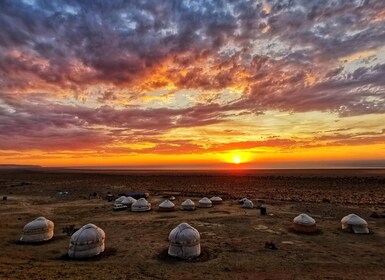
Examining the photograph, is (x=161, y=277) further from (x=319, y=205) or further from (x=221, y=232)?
(x=319, y=205)

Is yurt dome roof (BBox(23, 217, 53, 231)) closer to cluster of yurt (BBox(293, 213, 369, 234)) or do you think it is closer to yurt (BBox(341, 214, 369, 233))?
cluster of yurt (BBox(293, 213, 369, 234))

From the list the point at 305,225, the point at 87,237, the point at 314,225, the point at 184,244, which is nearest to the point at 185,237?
the point at 184,244

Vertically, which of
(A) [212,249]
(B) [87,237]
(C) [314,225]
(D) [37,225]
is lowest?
(A) [212,249]

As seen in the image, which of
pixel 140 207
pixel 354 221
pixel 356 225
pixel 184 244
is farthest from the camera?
pixel 140 207

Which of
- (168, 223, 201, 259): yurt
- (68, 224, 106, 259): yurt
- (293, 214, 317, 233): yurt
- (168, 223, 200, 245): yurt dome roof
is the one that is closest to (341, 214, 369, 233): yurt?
(293, 214, 317, 233): yurt

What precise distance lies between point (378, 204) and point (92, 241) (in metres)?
37.6

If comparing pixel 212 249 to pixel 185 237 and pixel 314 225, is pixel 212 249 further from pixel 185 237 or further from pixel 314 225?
pixel 314 225

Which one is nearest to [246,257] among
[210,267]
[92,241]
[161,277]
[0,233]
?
[210,267]

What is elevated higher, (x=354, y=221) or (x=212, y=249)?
(x=354, y=221)

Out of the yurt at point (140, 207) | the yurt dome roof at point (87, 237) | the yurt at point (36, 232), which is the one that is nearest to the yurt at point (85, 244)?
the yurt dome roof at point (87, 237)

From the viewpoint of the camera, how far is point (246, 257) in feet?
59.2

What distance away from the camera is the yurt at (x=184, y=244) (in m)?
17.9

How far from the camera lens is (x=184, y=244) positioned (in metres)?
17.9

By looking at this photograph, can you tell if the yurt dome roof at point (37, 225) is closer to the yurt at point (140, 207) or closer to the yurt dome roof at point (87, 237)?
the yurt dome roof at point (87, 237)
